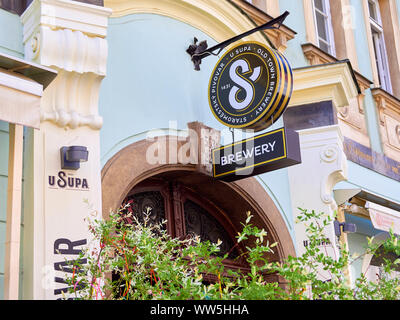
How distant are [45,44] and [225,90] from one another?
1958 mm

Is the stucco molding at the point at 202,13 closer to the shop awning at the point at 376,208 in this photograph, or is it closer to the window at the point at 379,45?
the shop awning at the point at 376,208

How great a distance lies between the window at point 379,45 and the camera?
12.4 metres

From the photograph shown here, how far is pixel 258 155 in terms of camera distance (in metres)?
6.30

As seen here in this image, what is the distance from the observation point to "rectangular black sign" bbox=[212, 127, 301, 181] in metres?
6.12

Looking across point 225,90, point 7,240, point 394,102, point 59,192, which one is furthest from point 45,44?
point 394,102

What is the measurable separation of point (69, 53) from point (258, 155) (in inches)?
77.4

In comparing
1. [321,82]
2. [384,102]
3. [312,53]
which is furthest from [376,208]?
[384,102]

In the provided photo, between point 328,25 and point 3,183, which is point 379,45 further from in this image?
point 3,183

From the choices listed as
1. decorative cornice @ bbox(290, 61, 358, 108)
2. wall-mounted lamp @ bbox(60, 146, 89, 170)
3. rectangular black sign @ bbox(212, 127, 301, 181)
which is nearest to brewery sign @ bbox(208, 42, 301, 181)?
rectangular black sign @ bbox(212, 127, 301, 181)

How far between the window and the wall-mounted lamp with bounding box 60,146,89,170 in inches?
320

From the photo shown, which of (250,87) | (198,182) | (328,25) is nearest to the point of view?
(250,87)

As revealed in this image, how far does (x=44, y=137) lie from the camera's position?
529 centimetres

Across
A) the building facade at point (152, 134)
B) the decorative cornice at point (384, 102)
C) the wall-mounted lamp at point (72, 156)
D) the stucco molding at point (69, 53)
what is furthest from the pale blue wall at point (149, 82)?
the decorative cornice at point (384, 102)
